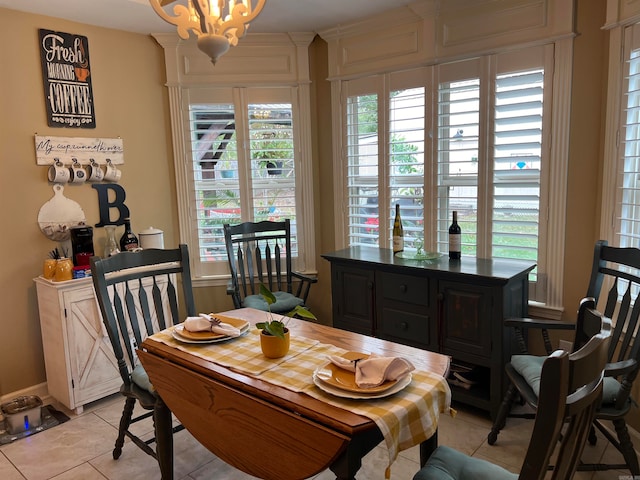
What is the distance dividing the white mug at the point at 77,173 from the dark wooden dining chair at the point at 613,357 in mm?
2782

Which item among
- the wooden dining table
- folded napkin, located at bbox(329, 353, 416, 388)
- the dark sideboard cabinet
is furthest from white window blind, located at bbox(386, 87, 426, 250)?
folded napkin, located at bbox(329, 353, 416, 388)

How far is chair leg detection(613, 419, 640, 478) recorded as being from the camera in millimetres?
1915

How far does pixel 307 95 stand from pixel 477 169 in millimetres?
1476

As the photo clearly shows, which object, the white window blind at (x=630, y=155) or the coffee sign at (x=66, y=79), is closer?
the white window blind at (x=630, y=155)

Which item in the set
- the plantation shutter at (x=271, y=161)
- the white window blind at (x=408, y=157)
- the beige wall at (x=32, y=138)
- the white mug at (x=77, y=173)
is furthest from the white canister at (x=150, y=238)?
the white window blind at (x=408, y=157)

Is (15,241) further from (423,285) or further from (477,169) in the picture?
(477,169)

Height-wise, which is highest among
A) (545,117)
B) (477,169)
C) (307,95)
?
(307,95)

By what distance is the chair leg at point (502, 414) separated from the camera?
2268mm

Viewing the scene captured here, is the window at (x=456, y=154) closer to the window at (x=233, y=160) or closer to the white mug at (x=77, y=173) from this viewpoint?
the window at (x=233, y=160)

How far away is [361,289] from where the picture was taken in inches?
116

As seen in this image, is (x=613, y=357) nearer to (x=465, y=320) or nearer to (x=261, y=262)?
(x=465, y=320)

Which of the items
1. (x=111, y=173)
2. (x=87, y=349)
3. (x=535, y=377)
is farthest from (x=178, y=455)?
(x=111, y=173)

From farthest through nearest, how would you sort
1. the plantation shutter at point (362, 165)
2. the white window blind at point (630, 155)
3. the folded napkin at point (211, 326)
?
the plantation shutter at point (362, 165) → the white window blind at point (630, 155) → the folded napkin at point (211, 326)

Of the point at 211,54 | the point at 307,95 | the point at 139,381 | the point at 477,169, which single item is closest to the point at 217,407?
the point at 139,381
